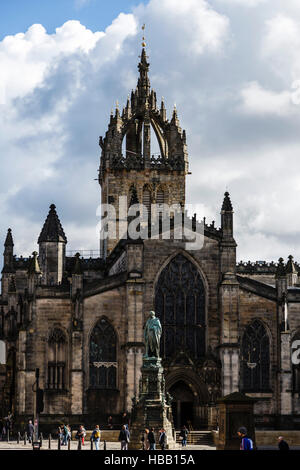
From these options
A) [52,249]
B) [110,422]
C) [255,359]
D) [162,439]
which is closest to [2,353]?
[52,249]

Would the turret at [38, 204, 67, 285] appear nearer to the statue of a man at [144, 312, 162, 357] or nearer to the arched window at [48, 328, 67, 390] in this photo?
the arched window at [48, 328, 67, 390]

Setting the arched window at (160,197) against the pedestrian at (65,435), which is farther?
the arched window at (160,197)

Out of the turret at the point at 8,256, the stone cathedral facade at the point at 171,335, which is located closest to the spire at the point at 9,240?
the turret at the point at 8,256

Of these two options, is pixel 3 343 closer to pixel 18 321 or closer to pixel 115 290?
pixel 18 321

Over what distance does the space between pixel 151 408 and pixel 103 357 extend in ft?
54.8

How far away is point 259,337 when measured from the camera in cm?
6594

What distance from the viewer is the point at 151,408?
48.2 metres

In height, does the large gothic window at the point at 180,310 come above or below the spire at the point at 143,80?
below

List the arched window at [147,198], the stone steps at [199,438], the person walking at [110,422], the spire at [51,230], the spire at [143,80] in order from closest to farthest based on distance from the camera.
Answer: the stone steps at [199,438]
the person walking at [110,422]
the spire at [51,230]
the arched window at [147,198]
the spire at [143,80]

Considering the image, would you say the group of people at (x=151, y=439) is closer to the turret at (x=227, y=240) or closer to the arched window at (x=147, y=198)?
the turret at (x=227, y=240)

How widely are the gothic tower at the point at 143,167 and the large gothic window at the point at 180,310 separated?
58.8ft

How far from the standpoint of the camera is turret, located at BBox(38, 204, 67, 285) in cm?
8150

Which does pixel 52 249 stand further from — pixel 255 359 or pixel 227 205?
pixel 255 359

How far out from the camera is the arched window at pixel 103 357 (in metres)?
64.5
